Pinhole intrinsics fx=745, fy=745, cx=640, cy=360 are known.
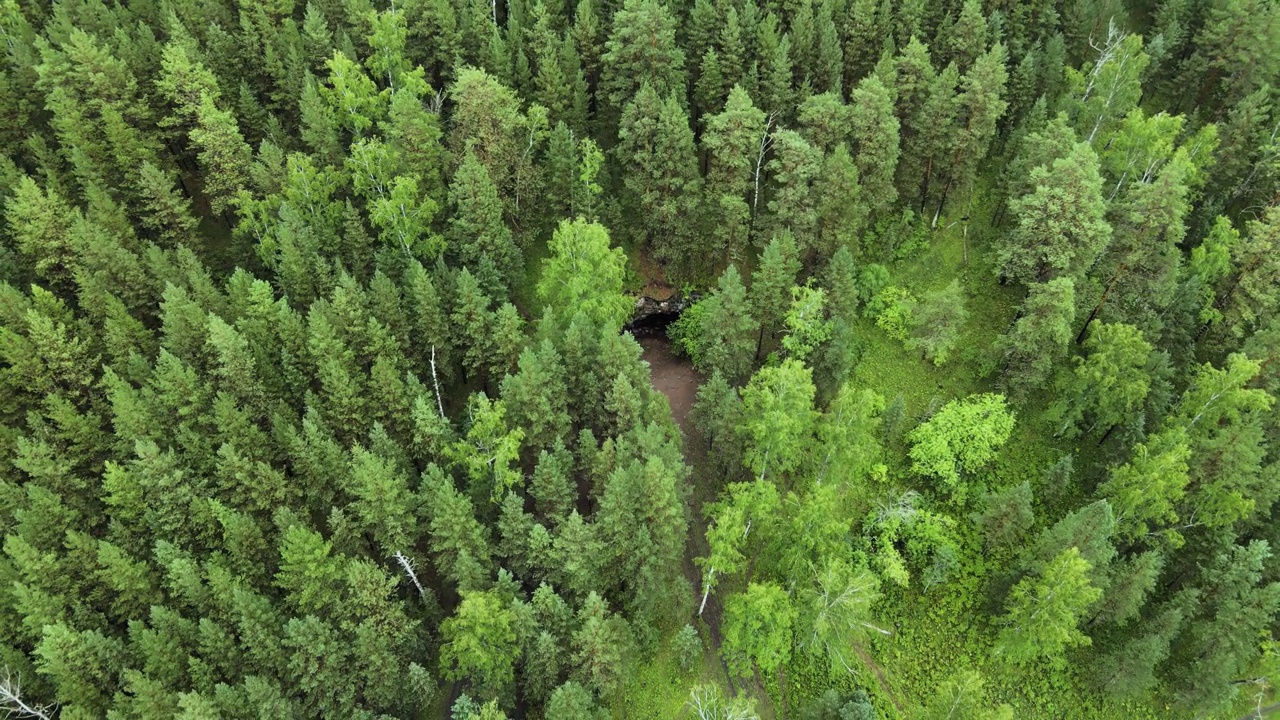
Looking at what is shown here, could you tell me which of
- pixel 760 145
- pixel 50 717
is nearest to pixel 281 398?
pixel 50 717

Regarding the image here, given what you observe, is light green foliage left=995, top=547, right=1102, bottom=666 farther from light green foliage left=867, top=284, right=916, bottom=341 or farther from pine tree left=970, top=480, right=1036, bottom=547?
light green foliage left=867, top=284, right=916, bottom=341

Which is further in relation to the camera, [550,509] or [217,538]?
[550,509]

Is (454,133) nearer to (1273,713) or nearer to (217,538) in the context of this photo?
(217,538)

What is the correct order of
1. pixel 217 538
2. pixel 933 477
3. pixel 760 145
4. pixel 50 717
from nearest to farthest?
pixel 50 717 → pixel 217 538 → pixel 933 477 → pixel 760 145

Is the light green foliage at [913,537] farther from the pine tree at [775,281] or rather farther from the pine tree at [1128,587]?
the pine tree at [775,281]

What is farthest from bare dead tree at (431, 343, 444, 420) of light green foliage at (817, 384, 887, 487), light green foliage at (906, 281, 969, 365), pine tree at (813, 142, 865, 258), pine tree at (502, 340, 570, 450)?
light green foliage at (906, 281, 969, 365)

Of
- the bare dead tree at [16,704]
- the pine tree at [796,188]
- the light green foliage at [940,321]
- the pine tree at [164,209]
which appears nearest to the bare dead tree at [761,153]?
the pine tree at [796,188]

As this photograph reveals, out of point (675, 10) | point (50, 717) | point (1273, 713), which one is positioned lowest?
point (1273, 713)
